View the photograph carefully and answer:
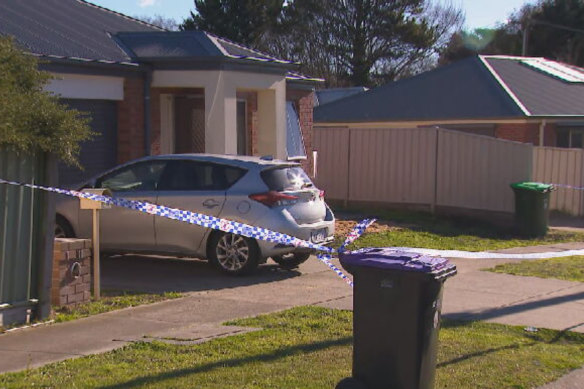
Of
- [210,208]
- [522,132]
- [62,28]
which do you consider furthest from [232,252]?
[522,132]

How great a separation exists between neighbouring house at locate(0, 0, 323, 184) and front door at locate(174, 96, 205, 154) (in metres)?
0.02

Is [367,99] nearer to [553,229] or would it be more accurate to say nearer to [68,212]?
[553,229]

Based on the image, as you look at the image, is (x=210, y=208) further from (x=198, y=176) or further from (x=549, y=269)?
(x=549, y=269)

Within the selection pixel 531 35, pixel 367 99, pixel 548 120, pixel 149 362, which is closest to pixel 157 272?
pixel 149 362

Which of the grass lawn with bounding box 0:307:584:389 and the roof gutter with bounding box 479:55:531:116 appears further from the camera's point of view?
the roof gutter with bounding box 479:55:531:116

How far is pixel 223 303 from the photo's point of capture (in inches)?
367

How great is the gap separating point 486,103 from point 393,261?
1969 centimetres

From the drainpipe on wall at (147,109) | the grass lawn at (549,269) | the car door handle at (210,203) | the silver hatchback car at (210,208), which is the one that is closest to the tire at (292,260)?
the silver hatchback car at (210,208)

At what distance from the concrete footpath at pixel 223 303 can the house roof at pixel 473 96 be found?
38.9ft

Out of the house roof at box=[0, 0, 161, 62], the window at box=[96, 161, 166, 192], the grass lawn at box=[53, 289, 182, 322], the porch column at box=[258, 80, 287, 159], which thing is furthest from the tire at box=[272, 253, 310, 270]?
the porch column at box=[258, 80, 287, 159]

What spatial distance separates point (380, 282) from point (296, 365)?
1.44 meters

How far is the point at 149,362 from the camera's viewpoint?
6664 millimetres

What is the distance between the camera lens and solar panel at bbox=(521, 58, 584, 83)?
1068 inches

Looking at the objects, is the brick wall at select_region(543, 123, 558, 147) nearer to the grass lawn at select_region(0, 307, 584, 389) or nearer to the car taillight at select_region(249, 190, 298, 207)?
the car taillight at select_region(249, 190, 298, 207)
